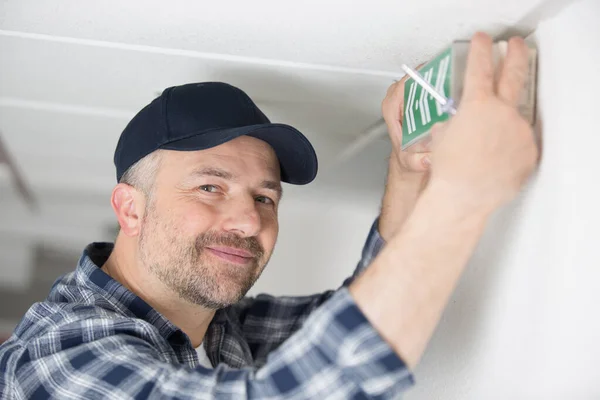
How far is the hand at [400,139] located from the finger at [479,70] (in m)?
0.24

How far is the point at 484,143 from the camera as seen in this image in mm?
942

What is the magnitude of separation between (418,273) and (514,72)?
0.32 meters

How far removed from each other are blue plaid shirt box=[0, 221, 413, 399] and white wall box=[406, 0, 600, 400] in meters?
0.20

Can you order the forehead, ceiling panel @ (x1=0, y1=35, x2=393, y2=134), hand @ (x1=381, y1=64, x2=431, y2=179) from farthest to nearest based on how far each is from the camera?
1. the forehead
2. ceiling panel @ (x1=0, y1=35, x2=393, y2=134)
3. hand @ (x1=381, y1=64, x2=431, y2=179)

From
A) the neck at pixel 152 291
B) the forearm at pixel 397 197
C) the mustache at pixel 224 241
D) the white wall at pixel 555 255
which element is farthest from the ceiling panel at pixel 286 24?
the neck at pixel 152 291

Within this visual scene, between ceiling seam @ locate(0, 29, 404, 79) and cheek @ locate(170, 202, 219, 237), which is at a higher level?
ceiling seam @ locate(0, 29, 404, 79)

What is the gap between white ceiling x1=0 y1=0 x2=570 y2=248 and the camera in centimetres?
112

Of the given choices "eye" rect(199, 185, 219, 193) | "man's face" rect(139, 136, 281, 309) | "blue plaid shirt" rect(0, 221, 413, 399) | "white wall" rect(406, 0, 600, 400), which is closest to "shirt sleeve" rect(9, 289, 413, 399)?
"blue plaid shirt" rect(0, 221, 413, 399)

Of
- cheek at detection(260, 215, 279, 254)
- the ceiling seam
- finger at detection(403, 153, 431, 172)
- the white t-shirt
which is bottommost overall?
the white t-shirt

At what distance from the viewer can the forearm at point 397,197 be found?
4.77 feet

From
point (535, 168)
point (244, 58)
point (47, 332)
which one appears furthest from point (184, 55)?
point (535, 168)

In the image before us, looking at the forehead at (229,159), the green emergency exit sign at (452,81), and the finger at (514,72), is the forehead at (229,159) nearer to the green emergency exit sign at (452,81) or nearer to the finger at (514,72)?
the green emergency exit sign at (452,81)

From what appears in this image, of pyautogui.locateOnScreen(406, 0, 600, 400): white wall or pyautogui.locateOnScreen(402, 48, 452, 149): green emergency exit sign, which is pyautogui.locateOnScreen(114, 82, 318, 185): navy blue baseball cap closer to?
pyautogui.locateOnScreen(402, 48, 452, 149): green emergency exit sign

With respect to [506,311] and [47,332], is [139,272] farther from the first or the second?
[506,311]
